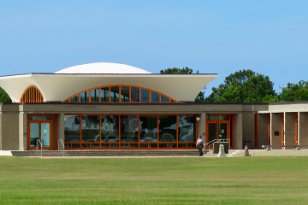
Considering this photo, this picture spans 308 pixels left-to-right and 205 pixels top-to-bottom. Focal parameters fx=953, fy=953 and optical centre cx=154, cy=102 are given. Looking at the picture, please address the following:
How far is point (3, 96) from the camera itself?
13862cm

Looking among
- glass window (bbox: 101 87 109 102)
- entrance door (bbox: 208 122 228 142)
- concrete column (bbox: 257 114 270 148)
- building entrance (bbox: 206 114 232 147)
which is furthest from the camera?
concrete column (bbox: 257 114 270 148)

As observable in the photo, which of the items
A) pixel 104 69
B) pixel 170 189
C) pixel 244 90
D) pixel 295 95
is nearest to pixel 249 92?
pixel 244 90

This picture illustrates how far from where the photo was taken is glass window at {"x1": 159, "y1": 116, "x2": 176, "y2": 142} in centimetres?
7681

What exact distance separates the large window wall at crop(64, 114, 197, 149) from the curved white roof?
705cm

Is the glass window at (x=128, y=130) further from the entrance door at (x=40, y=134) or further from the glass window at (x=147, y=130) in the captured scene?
the entrance door at (x=40, y=134)

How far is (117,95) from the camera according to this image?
79.3 meters

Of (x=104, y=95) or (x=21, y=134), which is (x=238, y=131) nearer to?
(x=104, y=95)

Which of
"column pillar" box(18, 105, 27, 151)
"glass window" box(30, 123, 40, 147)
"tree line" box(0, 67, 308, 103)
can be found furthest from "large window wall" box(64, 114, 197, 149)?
"tree line" box(0, 67, 308, 103)

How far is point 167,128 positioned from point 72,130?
7.72 meters

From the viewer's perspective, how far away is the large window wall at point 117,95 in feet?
258

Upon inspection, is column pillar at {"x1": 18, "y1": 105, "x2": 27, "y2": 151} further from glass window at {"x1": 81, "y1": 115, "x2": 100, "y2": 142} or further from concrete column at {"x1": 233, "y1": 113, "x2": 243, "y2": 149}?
concrete column at {"x1": 233, "y1": 113, "x2": 243, "y2": 149}

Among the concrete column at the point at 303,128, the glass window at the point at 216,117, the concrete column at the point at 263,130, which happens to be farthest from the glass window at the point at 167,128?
the concrete column at the point at 303,128

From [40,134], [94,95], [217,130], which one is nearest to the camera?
[40,134]

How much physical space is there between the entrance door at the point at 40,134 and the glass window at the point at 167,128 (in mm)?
8939
